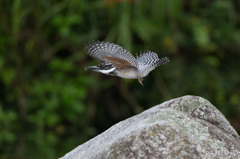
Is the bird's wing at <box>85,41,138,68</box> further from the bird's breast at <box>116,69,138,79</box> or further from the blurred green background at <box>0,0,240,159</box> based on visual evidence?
the blurred green background at <box>0,0,240,159</box>

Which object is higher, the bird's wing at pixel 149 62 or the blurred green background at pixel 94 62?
the bird's wing at pixel 149 62

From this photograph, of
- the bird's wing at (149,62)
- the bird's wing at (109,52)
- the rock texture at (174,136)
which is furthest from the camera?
the bird's wing at (149,62)

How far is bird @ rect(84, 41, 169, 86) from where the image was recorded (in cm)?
409

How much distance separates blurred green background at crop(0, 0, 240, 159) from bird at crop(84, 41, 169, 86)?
381 cm

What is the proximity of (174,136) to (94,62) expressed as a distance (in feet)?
19.1

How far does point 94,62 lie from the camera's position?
28.2 feet

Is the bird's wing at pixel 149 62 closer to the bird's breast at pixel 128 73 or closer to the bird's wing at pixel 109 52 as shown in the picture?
the bird's breast at pixel 128 73

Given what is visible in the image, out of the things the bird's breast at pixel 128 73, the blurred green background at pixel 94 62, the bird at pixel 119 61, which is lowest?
the blurred green background at pixel 94 62

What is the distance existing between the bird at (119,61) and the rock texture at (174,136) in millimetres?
875

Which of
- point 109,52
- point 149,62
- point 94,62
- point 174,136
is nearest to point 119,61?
point 109,52

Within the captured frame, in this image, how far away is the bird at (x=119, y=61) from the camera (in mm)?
4094

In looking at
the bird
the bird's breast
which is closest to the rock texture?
the bird

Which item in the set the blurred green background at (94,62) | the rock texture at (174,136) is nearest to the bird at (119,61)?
the rock texture at (174,136)

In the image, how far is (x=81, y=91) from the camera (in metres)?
8.43
